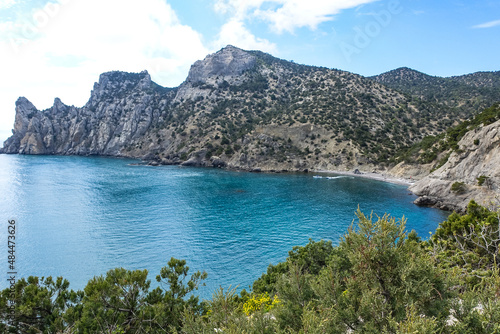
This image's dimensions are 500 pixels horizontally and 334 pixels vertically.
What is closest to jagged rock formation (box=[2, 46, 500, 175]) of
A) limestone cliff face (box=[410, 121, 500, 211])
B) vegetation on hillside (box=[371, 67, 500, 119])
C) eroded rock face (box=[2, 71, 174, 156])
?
eroded rock face (box=[2, 71, 174, 156])

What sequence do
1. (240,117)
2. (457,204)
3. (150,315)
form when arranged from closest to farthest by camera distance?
(150,315)
(457,204)
(240,117)

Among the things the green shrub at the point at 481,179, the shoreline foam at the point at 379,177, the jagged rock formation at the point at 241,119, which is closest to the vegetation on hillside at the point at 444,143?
the shoreline foam at the point at 379,177

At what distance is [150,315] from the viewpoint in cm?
1127

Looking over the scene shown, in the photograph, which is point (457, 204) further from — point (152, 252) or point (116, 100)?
point (116, 100)

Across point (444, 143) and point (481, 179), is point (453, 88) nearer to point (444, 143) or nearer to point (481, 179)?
Result: point (444, 143)

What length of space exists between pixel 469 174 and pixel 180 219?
51258 millimetres

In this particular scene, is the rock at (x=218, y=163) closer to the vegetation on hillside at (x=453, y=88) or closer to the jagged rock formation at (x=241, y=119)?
the jagged rock formation at (x=241, y=119)

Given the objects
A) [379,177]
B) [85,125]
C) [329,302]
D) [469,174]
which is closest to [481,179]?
[469,174]

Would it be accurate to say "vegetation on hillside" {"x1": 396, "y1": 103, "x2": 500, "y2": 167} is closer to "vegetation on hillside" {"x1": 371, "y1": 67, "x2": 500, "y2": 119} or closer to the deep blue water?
the deep blue water

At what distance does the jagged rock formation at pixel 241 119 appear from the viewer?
96.4 m

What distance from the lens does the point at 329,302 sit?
340 inches

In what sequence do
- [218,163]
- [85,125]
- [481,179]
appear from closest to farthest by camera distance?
[481,179] < [218,163] < [85,125]

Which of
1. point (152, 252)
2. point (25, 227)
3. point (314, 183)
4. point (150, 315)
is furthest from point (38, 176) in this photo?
point (150, 315)

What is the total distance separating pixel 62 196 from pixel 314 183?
58245 millimetres
